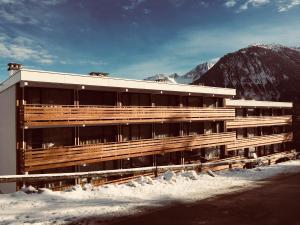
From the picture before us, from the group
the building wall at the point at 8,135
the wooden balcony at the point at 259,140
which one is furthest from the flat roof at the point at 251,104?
the building wall at the point at 8,135

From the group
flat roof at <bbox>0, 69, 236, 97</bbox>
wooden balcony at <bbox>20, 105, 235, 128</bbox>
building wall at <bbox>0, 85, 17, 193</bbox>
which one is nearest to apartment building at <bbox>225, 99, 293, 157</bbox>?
wooden balcony at <bbox>20, 105, 235, 128</bbox>

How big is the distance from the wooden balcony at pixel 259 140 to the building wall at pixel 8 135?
25.2 metres

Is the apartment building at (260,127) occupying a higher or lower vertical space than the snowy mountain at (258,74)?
lower

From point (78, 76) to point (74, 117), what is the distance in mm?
3067

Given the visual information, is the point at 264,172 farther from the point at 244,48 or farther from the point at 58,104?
the point at 244,48

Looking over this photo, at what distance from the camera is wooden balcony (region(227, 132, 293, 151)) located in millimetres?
40906

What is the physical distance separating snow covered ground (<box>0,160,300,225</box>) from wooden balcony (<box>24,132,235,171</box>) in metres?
5.88

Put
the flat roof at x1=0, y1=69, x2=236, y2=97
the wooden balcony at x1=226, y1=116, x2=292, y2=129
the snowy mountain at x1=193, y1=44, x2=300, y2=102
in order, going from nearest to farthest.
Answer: the flat roof at x1=0, y1=69, x2=236, y2=97 → the wooden balcony at x1=226, y1=116, x2=292, y2=129 → the snowy mountain at x1=193, y1=44, x2=300, y2=102

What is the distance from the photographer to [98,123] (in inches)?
970

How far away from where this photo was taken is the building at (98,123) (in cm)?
2159

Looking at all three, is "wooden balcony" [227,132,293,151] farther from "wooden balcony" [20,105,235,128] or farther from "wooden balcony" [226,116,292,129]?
"wooden balcony" [20,105,235,128]

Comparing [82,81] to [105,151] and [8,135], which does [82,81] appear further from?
[8,135]

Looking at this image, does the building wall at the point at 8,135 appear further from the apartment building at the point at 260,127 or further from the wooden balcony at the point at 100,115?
the apartment building at the point at 260,127

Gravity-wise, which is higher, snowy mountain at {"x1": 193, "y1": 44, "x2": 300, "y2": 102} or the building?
snowy mountain at {"x1": 193, "y1": 44, "x2": 300, "y2": 102}
